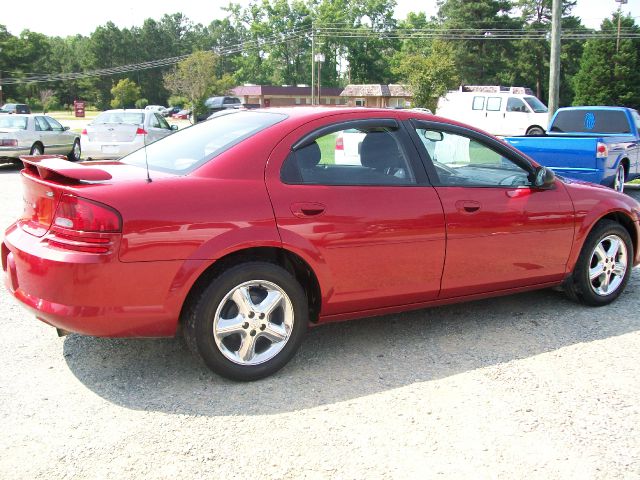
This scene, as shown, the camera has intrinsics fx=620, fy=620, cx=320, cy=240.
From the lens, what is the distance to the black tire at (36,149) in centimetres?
1597

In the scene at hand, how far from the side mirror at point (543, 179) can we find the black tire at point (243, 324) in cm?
205

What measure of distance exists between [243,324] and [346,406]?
2.44 feet

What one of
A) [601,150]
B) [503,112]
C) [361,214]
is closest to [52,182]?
[361,214]

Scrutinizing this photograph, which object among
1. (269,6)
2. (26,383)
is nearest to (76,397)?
(26,383)

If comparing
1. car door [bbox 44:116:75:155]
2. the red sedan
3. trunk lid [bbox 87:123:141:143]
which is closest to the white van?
trunk lid [bbox 87:123:141:143]

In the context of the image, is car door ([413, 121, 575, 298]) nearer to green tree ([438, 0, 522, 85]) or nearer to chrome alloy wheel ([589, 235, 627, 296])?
chrome alloy wheel ([589, 235, 627, 296])

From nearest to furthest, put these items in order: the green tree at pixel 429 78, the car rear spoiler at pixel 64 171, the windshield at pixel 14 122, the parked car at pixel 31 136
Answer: the car rear spoiler at pixel 64 171 → the parked car at pixel 31 136 → the windshield at pixel 14 122 → the green tree at pixel 429 78

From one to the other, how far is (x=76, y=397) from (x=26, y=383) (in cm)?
38

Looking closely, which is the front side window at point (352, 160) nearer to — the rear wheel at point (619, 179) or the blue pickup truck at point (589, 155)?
the blue pickup truck at point (589, 155)

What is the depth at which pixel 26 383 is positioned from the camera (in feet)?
11.7

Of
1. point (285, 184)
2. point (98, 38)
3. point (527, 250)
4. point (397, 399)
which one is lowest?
point (397, 399)

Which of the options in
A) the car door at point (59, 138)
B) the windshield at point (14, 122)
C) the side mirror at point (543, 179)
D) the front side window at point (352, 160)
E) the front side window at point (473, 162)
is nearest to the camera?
the front side window at point (352, 160)

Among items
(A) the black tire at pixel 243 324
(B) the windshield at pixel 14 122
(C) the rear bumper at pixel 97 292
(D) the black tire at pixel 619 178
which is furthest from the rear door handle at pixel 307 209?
(B) the windshield at pixel 14 122

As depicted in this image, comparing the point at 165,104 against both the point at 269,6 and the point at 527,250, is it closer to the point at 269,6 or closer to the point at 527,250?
the point at 269,6
